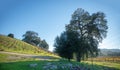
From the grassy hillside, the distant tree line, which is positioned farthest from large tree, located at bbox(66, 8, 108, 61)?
the grassy hillside

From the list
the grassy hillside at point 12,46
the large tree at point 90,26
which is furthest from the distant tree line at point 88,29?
the grassy hillside at point 12,46

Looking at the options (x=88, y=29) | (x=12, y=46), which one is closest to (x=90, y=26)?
(x=88, y=29)

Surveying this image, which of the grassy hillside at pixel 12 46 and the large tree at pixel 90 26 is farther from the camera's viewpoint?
the grassy hillside at pixel 12 46

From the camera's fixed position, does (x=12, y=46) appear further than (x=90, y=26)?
Yes

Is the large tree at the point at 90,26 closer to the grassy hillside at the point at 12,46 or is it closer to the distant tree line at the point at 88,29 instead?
the distant tree line at the point at 88,29

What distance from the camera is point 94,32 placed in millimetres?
39562

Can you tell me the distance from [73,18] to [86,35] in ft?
13.1

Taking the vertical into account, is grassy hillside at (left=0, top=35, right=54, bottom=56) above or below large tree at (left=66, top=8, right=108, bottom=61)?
below

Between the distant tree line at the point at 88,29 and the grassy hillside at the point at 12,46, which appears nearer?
the distant tree line at the point at 88,29

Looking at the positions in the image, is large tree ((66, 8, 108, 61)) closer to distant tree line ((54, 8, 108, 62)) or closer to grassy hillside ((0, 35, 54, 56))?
distant tree line ((54, 8, 108, 62))

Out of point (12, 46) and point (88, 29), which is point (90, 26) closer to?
point (88, 29)

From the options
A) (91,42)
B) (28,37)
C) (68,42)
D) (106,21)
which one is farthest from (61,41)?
(28,37)

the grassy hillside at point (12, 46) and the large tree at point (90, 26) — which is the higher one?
the large tree at point (90, 26)

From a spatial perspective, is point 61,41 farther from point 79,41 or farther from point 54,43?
point 79,41
